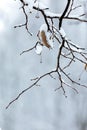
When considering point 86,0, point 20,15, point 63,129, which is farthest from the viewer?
point 20,15

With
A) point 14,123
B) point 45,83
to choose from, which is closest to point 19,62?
point 45,83

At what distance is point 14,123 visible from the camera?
10555 mm

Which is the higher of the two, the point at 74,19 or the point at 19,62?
the point at 74,19

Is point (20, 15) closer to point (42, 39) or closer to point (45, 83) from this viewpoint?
point (45, 83)

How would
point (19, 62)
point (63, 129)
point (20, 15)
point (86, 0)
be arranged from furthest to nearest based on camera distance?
point (19, 62) → point (20, 15) → point (63, 129) → point (86, 0)

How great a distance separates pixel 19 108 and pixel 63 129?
50.7 inches

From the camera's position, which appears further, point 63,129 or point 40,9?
point 63,129

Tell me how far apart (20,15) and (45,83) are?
1.38 meters

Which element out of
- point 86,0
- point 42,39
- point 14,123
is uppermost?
point 86,0

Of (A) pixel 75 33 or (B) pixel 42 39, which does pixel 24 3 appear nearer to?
(B) pixel 42 39

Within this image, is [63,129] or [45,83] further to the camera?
[45,83]

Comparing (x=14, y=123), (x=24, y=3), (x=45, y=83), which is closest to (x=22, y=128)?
(x=14, y=123)

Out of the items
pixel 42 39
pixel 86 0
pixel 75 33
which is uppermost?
pixel 86 0

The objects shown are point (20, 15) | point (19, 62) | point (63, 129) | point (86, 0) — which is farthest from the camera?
point (19, 62)
